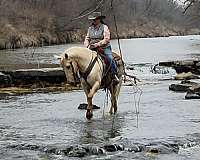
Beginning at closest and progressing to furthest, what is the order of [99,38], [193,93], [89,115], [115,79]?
[89,115], [99,38], [115,79], [193,93]

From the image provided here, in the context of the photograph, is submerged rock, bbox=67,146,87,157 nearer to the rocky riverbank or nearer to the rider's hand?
the rider's hand

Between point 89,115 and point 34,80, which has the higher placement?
point 34,80

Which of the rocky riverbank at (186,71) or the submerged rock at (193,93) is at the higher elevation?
the rocky riverbank at (186,71)

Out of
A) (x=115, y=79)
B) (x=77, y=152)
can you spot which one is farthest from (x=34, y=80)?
(x=77, y=152)

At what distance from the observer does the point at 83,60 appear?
13.3 m

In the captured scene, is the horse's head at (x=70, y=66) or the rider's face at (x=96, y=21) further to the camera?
the rider's face at (x=96, y=21)

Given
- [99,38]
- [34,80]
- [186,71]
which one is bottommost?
[34,80]

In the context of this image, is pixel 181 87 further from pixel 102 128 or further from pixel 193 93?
pixel 102 128

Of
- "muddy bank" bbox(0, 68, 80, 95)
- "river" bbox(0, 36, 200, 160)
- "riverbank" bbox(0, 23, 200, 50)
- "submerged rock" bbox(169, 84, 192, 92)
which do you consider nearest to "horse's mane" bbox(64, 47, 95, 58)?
"river" bbox(0, 36, 200, 160)

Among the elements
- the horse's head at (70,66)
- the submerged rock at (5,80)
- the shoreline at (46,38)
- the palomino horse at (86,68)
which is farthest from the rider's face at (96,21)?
the shoreline at (46,38)

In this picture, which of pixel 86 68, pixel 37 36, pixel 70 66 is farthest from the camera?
pixel 37 36

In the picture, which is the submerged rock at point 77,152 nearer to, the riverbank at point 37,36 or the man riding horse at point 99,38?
the man riding horse at point 99,38

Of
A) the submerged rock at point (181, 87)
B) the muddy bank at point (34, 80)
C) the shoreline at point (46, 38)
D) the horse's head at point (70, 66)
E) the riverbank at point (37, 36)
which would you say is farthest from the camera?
the riverbank at point (37, 36)

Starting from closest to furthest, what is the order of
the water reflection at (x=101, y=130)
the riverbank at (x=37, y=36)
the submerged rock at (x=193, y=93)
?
the water reflection at (x=101, y=130) → the submerged rock at (x=193, y=93) → the riverbank at (x=37, y=36)
